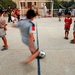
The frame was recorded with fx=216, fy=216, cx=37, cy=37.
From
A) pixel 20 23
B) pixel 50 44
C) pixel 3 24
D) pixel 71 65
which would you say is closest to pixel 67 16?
pixel 50 44

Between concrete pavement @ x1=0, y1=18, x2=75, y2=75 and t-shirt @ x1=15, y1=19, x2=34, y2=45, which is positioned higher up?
t-shirt @ x1=15, y1=19, x2=34, y2=45

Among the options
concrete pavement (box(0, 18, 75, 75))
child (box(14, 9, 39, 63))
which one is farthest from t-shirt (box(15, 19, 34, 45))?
concrete pavement (box(0, 18, 75, 75))

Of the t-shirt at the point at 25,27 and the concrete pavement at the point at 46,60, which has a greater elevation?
the t-shirt at the point at 25,27

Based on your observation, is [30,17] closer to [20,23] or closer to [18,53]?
[20,23]

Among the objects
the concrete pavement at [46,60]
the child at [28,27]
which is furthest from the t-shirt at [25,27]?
the concrete pavement at [46,60]

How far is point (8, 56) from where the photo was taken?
7219 mm

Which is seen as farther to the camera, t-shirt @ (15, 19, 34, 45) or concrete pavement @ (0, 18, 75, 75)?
concrete pavement @ (0, 18, 75, 75)

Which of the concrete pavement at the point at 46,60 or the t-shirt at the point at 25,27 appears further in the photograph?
the concrete pavement at the point at 46,60

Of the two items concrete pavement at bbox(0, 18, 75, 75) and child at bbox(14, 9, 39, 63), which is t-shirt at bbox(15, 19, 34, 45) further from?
concrete pavement at bbox(0, 18, 75, 75)

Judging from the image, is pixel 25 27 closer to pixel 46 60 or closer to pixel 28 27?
pixel 28 27

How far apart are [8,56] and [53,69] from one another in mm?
1964

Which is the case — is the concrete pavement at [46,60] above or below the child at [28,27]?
below

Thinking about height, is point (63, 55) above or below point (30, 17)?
below

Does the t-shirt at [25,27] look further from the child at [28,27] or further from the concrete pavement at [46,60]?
the concrete pavement at [46,60]
